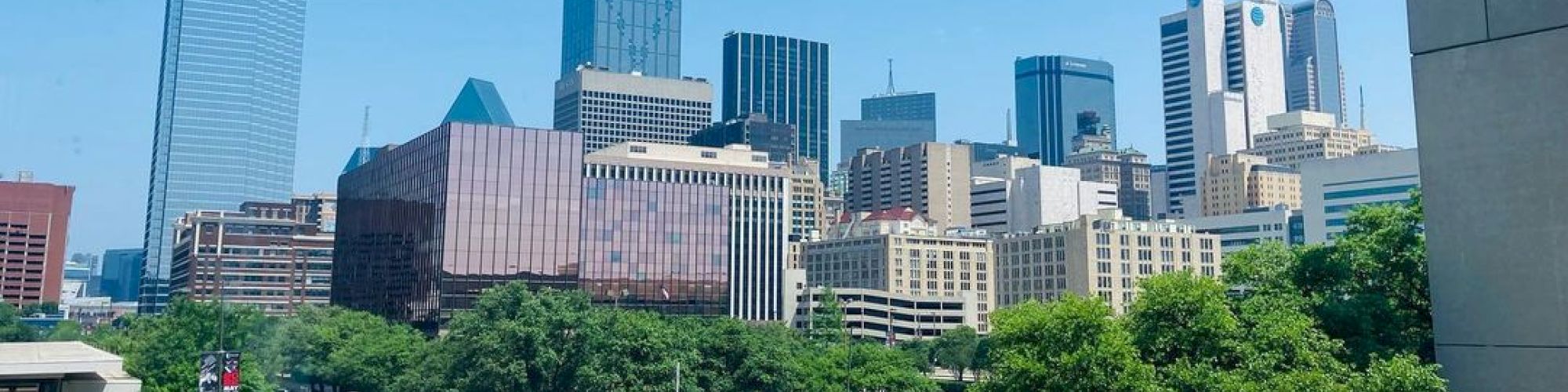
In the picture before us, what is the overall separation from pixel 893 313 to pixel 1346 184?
2422 inches

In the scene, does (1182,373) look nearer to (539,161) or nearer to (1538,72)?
(1538,72)

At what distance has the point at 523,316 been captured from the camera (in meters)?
60.2

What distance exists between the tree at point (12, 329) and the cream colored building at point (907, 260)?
10046cm

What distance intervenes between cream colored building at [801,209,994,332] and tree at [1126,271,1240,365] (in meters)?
139

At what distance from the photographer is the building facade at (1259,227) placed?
18862 cm

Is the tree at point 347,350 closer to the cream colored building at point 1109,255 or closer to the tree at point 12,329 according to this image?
the tree at point 12,329

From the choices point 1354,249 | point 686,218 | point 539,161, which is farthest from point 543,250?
point 1354,249

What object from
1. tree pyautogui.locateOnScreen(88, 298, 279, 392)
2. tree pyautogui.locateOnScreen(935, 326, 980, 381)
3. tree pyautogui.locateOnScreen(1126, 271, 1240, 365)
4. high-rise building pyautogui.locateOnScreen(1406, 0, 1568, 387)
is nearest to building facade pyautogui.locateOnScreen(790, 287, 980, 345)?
tree pyautogui.locateOnScreen(935, 326, 980, 381)

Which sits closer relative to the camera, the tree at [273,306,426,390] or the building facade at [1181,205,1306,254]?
the tree at [273,306,426,390]

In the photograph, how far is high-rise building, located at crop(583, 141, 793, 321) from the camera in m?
162

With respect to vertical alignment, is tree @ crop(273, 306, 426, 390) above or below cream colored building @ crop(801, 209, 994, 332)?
below

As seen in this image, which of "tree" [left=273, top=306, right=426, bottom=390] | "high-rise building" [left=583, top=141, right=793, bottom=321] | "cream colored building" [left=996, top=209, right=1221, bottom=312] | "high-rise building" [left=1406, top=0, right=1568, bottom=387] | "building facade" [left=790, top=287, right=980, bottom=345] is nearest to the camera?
"high-rise building" [left=1406, top=0, right=1568, bottom=387]

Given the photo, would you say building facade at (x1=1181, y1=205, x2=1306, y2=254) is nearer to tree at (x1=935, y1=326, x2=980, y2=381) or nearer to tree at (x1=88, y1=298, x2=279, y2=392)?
tree at (x1=935, y1=326, x2=980, y2=381)

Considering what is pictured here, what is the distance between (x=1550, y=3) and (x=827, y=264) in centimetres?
16260
